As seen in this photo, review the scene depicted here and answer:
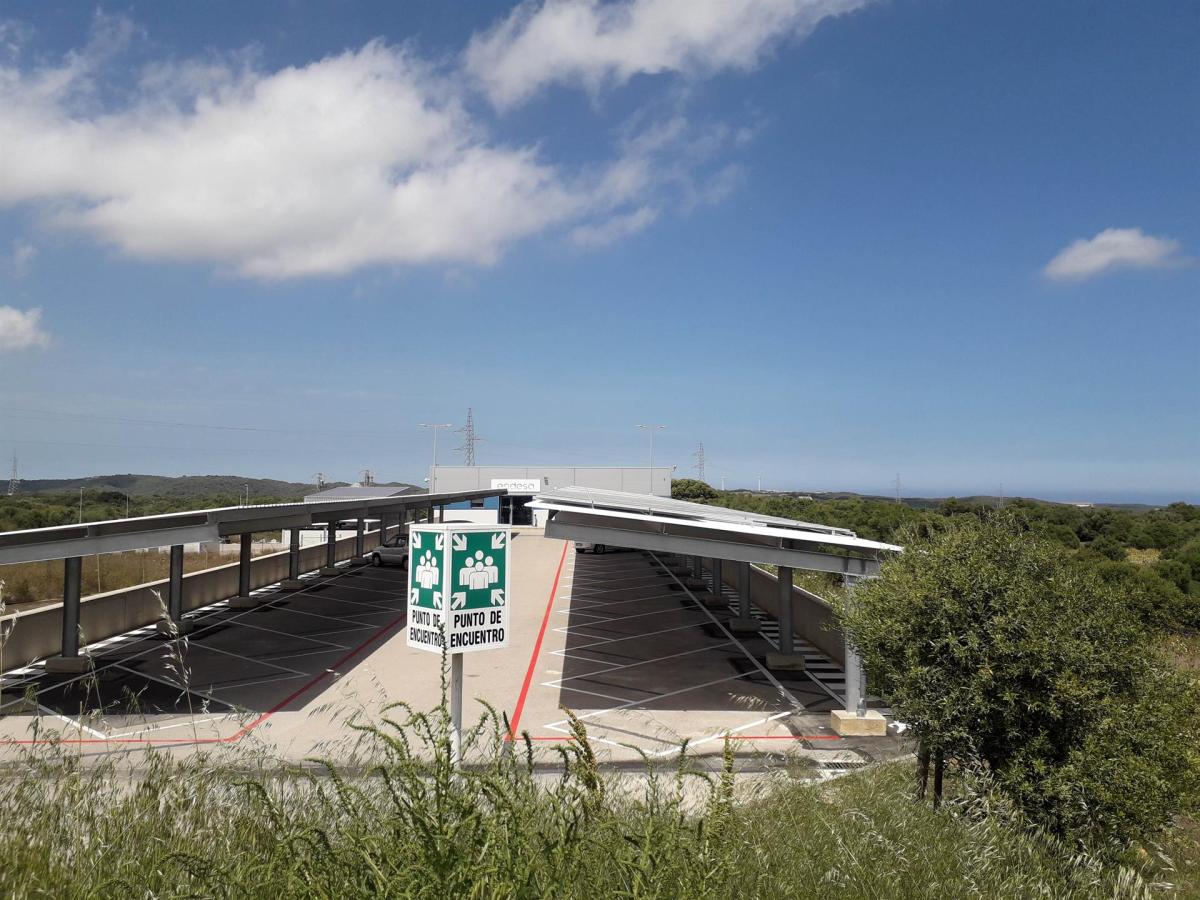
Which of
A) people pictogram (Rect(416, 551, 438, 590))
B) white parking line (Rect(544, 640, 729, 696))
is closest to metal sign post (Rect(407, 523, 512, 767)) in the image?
people pictogram (Rect(416, 551, 438, 590))

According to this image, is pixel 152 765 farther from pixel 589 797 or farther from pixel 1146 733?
pixel 1146 733

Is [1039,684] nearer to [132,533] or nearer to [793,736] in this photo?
[793,736]

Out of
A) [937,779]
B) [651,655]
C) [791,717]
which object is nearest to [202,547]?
[651,655]

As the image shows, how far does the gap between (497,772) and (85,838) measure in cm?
190

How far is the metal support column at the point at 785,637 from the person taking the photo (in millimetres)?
16953

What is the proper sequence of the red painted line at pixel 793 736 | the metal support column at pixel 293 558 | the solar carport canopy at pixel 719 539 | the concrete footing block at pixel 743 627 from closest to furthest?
the red painted line at pixel 793 736
the solar carport canopy at pixel 719 539
the concrete footing block at pixel 743 627
the metal support column at pixel 293 558

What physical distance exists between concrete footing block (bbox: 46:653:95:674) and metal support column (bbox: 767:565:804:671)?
14.0 meters

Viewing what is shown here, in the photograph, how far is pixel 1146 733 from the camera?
20.1 ft

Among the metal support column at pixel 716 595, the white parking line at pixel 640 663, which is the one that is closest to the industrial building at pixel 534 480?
the metal support column at pixel 716 595

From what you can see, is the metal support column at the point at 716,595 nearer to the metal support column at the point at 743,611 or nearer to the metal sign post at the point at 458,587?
the metal support column at the point at 743,611

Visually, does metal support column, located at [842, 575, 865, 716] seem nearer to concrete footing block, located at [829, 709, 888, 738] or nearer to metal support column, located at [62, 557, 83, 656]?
concrete footing block, located at [829, 709, 888, 738]

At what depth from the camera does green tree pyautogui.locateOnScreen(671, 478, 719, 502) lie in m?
96.2

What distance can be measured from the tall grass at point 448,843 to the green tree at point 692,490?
90.4 m

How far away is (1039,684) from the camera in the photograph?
6.61 meters
